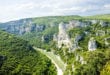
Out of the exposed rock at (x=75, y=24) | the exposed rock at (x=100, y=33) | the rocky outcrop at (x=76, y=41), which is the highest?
the exposed rock at (x=75, y=24)

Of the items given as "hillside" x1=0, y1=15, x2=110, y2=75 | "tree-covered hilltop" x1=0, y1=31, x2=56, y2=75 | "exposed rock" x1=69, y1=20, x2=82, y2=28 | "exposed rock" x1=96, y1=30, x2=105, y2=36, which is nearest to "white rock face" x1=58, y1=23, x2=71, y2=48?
"hillside" x1=0, y1=15, x2=110, y2=75

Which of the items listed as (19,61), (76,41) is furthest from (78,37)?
(19,61)

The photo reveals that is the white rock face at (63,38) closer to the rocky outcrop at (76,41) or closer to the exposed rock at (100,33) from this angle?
the rocky outcrop at (76,41)

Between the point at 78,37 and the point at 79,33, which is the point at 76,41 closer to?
the point at 78,37

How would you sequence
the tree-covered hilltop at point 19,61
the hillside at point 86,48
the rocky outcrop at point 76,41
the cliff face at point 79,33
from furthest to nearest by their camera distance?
Result: the cliff face at point 79,33, the rocky outcrop at point 76,41, the tree-covered hilltop at point 19,61, the hillside at point 86,48

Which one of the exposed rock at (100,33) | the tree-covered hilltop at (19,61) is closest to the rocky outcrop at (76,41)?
the exposed rock at (100,33)

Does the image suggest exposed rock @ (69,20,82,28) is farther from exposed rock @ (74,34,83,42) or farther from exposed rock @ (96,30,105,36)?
exposed rock @ (74,34,83,42)

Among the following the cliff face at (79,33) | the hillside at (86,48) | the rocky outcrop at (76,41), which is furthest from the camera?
the cliff face at (79,33)

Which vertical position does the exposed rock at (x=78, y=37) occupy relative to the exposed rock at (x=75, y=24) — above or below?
below

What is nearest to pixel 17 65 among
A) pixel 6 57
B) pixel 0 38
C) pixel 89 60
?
pixel 6 57
